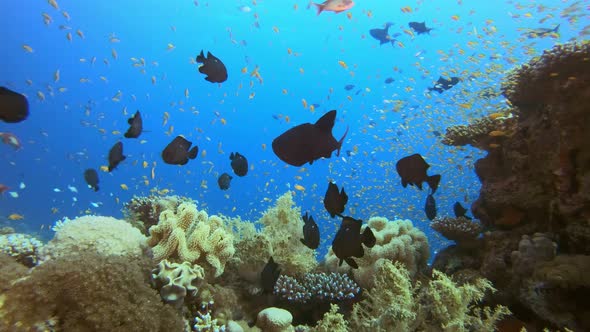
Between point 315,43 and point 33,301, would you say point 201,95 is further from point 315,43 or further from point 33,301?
point 33,301

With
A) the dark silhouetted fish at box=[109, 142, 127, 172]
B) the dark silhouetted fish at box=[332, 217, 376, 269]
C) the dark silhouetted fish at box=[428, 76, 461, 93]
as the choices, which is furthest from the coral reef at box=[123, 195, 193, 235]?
the dark silhouetted fish at box=[428, 76, 461, 93]

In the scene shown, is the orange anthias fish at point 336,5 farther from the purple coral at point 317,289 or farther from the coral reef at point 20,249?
the coral reef at point 20,249

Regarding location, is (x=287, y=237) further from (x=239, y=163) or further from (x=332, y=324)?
(x=332, y=324)

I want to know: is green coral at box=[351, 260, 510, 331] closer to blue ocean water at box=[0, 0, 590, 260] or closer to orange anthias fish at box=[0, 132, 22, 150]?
orange anthias fish at box=[0, 132, 22, 150]

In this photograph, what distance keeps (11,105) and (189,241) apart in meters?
2.69

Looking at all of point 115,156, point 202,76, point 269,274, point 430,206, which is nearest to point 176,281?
point 269,274

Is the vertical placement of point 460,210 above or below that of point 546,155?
below

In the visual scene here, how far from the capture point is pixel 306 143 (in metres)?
3.27

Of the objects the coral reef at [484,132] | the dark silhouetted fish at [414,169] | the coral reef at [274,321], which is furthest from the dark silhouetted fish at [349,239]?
the coral reef at [484,132]

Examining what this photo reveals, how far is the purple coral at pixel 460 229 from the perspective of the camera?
6.65m

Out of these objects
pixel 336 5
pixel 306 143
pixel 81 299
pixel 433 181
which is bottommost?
pixel 81 299

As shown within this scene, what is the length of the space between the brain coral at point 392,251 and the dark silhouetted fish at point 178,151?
332 cm

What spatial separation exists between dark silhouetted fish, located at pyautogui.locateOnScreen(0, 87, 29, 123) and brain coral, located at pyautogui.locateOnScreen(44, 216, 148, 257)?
178cm

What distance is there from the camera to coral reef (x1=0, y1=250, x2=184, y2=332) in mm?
2830
